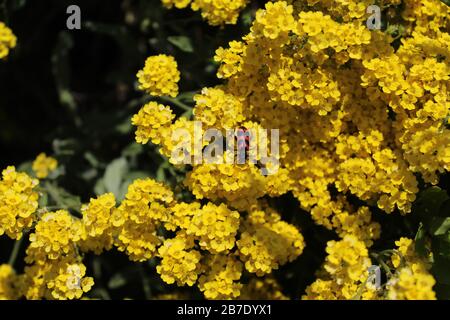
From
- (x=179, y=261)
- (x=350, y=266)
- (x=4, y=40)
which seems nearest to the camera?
(x=350, y=266)

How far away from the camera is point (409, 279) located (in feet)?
7.52

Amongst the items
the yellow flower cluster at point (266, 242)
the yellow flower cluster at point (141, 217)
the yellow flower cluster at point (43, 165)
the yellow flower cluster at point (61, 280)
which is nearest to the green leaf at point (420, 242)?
the yellow flower cluster at point (266, 242)

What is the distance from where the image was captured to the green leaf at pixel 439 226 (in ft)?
8.92

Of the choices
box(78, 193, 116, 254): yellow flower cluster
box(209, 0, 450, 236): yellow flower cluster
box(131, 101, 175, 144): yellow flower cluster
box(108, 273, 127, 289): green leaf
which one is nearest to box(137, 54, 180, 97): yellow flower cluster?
box(131, 101, 175, 144): yellow flower cluster

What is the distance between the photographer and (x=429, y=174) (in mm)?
2660

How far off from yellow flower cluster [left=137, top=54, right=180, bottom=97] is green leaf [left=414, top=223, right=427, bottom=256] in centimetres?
121

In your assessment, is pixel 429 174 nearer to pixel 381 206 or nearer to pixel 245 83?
pixel 381 206

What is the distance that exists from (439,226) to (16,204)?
178 centimetres

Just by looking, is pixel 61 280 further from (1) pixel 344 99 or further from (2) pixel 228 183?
(1) pixel 344 99

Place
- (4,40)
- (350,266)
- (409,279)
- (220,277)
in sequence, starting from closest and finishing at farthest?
(409,279) → (350,266) → (220,277) → (4,40)

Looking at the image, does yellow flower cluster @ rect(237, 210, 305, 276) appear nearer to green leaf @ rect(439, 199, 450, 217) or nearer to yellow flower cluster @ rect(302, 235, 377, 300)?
yellow flower cluster @ rect(302, 235, 377, 300)

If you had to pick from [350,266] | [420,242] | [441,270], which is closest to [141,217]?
[350,266]

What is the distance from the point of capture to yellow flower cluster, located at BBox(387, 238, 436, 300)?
2.28 meters
